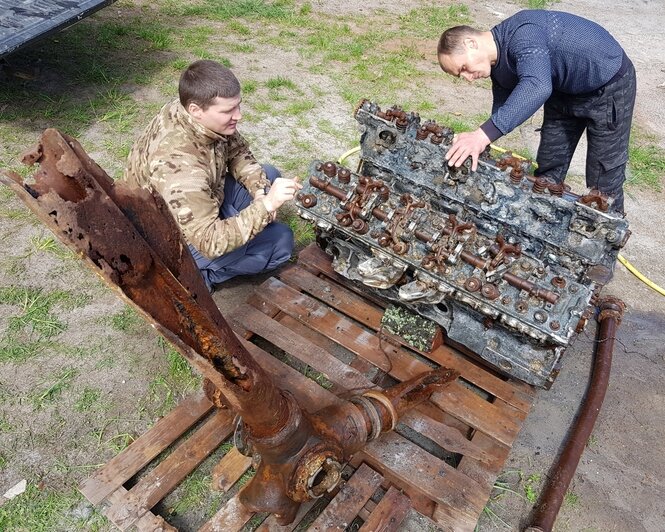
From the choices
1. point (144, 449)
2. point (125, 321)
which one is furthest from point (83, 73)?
point (144, 449)

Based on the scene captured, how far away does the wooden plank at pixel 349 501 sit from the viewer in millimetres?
2498

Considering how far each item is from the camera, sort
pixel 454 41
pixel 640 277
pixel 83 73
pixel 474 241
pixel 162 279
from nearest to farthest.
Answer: pixel 162 279 < pixel 474 241 < pixel 454 41 < pixel 640 277 < pixel 83 73

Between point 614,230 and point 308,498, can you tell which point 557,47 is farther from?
point 308,498

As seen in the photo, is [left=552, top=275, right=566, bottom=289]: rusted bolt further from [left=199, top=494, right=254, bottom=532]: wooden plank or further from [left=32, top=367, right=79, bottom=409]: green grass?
[left=32, top=367, right=79, bottom=409]: green grass

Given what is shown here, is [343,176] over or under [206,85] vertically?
under

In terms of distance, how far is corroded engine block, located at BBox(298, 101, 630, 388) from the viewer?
268cm

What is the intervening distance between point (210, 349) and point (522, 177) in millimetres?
2194

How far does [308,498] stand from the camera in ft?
7.41

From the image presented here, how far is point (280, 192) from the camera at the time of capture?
3035 millimetres

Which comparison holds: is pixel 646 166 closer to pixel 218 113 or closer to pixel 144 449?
pixel 218 113

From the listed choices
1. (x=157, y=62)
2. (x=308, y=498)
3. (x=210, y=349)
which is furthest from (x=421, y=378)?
(x=157, y=62)

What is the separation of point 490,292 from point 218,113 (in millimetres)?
1834

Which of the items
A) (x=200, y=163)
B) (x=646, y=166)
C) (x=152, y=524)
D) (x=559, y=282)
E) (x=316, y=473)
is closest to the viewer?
(x=316, y=473)

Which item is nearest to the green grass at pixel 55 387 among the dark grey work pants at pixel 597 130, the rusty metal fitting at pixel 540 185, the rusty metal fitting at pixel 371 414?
the rusty metal fitting at pixel 371 414
